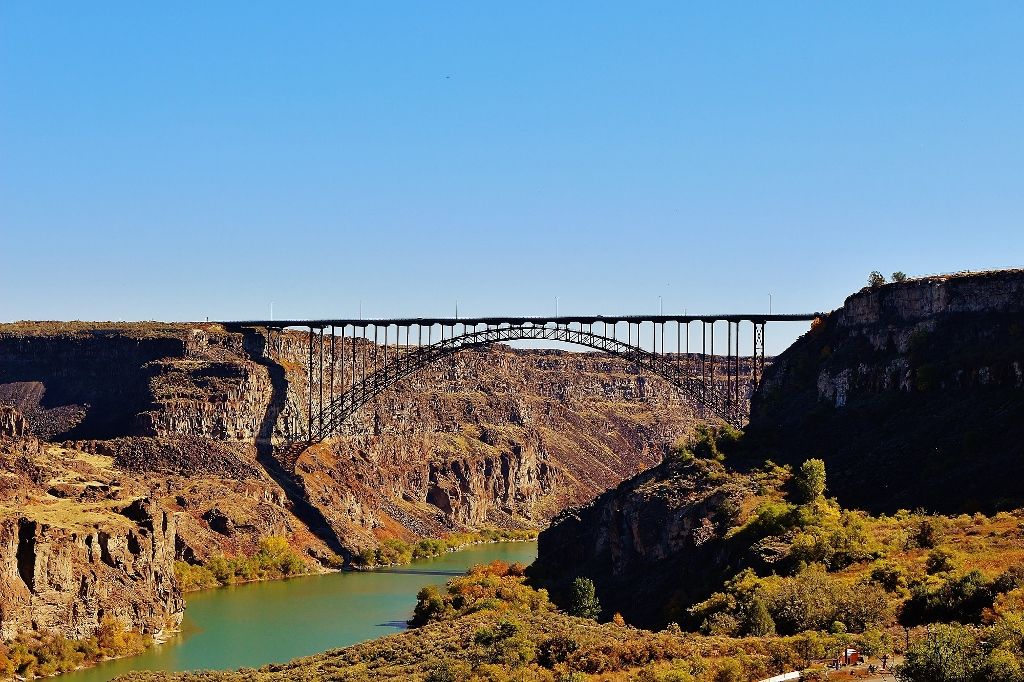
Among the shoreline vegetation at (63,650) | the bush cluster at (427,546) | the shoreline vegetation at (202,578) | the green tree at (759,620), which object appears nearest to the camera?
the green tree at (759,620)

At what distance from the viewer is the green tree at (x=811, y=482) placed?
63.8 metres

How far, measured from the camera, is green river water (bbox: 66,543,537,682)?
2837 inches

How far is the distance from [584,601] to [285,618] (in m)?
27.5

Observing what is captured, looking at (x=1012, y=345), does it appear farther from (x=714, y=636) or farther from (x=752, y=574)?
(x=714, y=636)

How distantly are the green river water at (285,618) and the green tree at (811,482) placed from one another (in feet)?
72.9

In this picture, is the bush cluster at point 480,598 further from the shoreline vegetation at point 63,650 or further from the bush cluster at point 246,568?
the bush cluster at point 246,568

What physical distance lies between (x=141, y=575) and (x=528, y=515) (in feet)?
227

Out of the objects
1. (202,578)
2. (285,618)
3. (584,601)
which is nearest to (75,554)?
(285,618)

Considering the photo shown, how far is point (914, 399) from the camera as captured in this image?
72750 mm


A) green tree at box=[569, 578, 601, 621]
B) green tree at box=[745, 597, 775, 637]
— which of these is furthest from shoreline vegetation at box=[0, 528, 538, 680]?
green tree at box=[745, 597, 775, 637]

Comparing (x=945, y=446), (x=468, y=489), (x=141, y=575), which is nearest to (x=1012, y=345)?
(x=945, y=446)

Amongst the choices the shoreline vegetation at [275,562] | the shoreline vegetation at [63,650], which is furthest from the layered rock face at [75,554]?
the shoreline vegetation at [275,562]

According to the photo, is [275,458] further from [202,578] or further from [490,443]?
[490,443]

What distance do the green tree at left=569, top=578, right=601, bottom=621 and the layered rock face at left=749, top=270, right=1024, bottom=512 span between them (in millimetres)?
10768
